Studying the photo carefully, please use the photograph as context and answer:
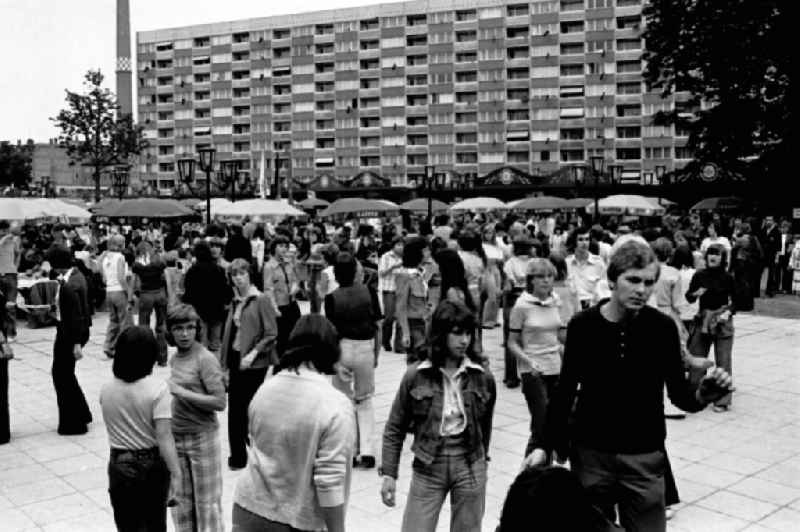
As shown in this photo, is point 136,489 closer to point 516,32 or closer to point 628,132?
point 628,132

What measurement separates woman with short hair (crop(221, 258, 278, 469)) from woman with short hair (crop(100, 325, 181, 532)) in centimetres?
214

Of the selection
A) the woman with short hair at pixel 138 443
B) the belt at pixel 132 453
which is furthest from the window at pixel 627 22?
the belt at pixel 132 453

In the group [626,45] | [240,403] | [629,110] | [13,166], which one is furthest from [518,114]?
[240,403]

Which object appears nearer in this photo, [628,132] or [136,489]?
[136,489]

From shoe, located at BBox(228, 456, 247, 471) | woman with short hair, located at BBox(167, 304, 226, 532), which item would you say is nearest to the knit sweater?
woman with short hair, located at BBox(167, 304, 226, 532)

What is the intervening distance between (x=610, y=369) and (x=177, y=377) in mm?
2736

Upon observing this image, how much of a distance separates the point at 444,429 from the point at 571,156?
72.6 m

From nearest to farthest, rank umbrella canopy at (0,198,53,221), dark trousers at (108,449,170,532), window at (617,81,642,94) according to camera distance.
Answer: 1. dark trousers at (108,449,170,532)
2. umbrella canopy at (0,198,53,221)
3. window at (617,81,642,94)

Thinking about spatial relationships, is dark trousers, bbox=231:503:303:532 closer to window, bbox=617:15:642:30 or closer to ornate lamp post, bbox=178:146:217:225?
ornate lamp post, bbox=178:146:217:225

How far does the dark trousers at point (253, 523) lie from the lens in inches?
122

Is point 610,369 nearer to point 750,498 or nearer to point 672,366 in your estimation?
point 672,366

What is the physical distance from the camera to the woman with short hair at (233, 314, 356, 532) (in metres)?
3.06

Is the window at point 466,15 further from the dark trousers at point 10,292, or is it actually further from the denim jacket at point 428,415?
the denim jacket at point 428,415

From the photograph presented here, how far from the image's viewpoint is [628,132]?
72500 millimetres
